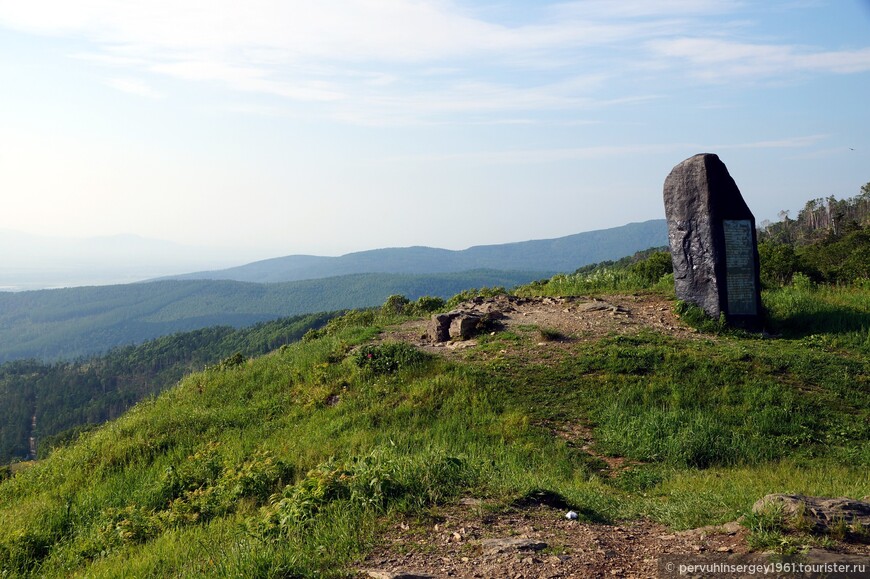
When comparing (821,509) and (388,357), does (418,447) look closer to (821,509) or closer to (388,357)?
(388,357)

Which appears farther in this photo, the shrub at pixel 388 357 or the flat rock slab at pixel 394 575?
the shrub at pixel 388 357

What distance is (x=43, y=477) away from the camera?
10.0 m

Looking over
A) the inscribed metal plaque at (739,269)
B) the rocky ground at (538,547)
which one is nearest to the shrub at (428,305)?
the inscribed metal plaque at (739,269)

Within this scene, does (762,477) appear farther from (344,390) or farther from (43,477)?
(43,477)

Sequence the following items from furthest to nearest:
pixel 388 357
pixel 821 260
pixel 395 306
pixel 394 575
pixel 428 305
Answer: pixel 821 260, pixel 395 306, pixel 428 305, pixel 388 357, pixel 394 575

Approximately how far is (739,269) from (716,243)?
0.72 meters

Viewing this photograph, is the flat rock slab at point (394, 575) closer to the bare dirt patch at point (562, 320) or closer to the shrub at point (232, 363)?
the bare dirt patch at point (562, 320)

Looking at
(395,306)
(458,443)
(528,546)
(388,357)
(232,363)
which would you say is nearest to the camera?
(528,546)

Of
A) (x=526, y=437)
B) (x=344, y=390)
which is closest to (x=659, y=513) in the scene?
(x=526, y=437)

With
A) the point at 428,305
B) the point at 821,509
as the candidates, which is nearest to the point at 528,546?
the point at 821,509

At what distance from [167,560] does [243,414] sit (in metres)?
5.64

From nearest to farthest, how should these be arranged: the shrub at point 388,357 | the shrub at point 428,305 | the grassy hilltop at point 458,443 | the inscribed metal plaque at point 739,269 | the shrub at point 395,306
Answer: the grassy hilltop at point 458,443, the shrub at point 388,357, the inscribed metal plaque at point 739,269, the shrub at point 428,305, the shrub at point 395,306

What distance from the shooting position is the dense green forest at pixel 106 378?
8100 cm

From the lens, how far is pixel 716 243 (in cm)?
1264
